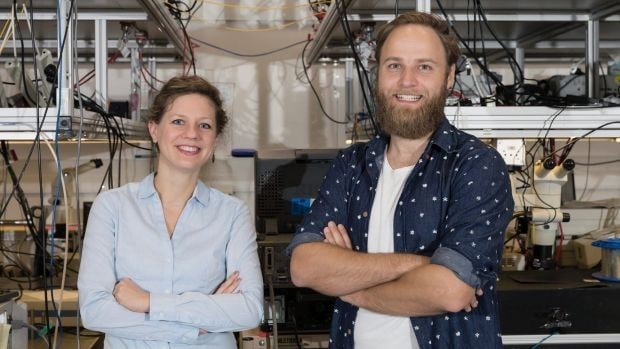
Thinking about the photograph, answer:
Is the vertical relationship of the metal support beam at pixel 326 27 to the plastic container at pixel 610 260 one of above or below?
above

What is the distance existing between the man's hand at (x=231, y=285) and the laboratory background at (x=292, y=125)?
1.88 feet

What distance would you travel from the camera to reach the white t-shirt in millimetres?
1535

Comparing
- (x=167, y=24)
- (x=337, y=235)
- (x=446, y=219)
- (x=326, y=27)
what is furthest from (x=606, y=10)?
(x=167, y=24)

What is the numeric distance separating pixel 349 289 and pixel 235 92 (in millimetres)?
2557

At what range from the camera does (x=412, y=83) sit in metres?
1.65

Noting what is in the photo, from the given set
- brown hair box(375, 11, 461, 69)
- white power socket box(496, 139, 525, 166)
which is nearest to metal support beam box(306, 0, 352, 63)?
brown hair box(375, 11, 461, 69)

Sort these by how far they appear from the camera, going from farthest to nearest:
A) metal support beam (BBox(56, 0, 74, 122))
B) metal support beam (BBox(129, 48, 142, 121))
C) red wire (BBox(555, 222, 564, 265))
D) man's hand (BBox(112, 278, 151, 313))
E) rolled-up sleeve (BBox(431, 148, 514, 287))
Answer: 1. metal support beam (BBox(129, 48, 142, 121))
2. red wire (BBox(555, 222, 564, 265))
3. metal support beam (BBox(56, 0, 74, 122))
4. man's hand (BBox(112, 278, 151, 313))
5. rolled-up sleeve (BBox(431, 148, 514, 287))

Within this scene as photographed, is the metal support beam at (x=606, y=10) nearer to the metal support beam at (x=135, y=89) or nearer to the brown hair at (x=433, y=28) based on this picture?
the brown hair at (x=433, y=28)

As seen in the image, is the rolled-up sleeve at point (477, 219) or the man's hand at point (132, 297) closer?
the rolled-up sleeve at point (477, 219)

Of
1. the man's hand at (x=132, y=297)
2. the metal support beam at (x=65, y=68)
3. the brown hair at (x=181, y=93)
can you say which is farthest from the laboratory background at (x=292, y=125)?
the man's hand at (x=132, y=297)

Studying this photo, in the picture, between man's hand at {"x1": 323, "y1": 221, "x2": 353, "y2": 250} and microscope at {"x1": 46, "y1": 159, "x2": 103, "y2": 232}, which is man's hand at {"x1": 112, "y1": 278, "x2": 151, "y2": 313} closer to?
man's hand at {"x1": 323, "y1": 221, "x2": 353, "y2": 250}

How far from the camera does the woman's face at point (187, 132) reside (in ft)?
5.76

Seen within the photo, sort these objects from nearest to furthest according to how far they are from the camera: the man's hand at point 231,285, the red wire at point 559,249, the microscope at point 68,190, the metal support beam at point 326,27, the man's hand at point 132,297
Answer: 1. the man's hand at point 132,297
2. the man's hand at point 231,285
3. the metal support beam at point 326,27
4. the red wire at point 559,249
5. the microscope at point 68,190

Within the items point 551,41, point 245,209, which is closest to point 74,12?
point 245,209
